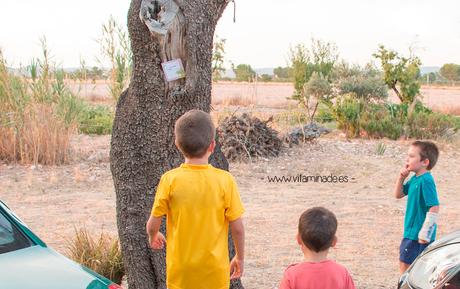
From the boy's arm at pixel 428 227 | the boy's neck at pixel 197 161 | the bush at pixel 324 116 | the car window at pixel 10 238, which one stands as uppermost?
the boy's neck at pixel 197 161

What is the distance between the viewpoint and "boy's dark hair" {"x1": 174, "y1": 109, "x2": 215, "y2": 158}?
12.1 feet

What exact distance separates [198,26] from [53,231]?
4234mm

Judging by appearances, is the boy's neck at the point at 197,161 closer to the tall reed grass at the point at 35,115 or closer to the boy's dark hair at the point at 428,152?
the boy's dark hair at the point at 428,152

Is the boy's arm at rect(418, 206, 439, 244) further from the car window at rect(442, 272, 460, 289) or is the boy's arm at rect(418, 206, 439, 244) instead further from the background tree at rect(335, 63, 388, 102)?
the background tree at rect(335, 63, 388, 102)

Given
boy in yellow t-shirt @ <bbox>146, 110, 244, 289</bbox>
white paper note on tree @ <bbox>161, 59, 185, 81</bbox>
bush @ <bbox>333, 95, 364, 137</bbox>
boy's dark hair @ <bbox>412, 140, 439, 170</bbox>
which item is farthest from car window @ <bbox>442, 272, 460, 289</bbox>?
bush @ <bbox>333, 95, 364, 137</bbox>

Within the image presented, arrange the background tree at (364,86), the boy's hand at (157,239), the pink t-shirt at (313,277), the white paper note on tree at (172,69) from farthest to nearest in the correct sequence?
the background tree at (364,86) < the white paper note on tree at (172,69) < the boy's hand at (157,239) < the pink t-shirt at (313,277)

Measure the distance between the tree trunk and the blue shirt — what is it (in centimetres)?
134

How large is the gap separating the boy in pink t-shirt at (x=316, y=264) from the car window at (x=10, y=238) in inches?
50.9

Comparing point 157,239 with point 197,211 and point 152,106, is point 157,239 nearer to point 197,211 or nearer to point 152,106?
point 197,211

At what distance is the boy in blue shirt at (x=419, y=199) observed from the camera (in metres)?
5.36

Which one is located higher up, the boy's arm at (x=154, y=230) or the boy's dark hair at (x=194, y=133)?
the boy's dark hair at (x=194, y=133)

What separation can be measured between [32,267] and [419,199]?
3.12 meters

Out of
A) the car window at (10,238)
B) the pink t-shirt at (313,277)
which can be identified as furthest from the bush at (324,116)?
the pink t-shirt at (313,277)

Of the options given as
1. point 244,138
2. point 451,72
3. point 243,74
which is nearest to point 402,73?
point 244,138
